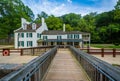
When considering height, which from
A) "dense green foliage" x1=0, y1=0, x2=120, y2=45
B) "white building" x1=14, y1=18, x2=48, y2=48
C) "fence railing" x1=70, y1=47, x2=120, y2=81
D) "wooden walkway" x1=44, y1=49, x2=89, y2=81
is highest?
"dense green foliage" x1=0, y1=0, x2=120, y2=45

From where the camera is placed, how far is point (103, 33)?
68062 mm

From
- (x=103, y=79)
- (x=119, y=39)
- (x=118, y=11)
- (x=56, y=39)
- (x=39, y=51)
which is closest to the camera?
(x=103, y=79)

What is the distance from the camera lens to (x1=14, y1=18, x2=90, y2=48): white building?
48.6 meters

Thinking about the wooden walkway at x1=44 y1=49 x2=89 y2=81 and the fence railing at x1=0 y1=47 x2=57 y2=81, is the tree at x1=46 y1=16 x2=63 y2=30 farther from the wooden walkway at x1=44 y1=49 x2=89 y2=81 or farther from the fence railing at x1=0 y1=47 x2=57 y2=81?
the fence railing at x1=0 y1=47 x2=57 y2=81

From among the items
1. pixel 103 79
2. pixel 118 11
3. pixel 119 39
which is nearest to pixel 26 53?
pixel 103 79

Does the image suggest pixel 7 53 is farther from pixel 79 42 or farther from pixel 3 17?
pixel 3 17

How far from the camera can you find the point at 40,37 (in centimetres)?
5091

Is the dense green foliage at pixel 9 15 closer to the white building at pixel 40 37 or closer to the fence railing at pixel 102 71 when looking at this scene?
the white building at pixel 40 37

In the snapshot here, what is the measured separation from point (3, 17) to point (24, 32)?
1482 cm

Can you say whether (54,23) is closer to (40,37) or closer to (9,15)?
(9,15)

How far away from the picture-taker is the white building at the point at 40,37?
48.6 meters

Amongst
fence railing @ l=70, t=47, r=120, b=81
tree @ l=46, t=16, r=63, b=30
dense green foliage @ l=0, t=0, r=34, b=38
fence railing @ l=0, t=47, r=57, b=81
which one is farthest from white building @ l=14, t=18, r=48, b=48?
fence railing @ l=0, t=47, r=57, b=81

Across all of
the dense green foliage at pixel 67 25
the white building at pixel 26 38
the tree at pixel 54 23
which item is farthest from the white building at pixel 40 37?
the tree at pixel 54 23

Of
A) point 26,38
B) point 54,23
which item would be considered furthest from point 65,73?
point 54,23
